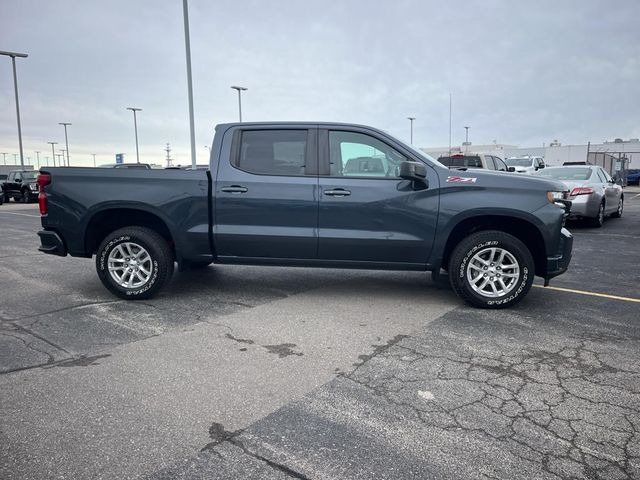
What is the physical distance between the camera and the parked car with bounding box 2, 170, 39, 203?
1126 inches

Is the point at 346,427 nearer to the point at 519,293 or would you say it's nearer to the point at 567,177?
the point at 519,293

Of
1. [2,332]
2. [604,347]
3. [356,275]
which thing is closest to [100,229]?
[2,332]

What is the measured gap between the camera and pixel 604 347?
167 inches

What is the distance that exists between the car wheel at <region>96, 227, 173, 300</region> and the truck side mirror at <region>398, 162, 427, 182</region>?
110 inches

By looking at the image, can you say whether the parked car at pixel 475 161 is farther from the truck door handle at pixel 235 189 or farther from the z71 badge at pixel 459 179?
the truck door handle at pixel 235 189

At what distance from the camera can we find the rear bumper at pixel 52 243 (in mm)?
5809

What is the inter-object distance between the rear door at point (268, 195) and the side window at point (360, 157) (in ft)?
0.77

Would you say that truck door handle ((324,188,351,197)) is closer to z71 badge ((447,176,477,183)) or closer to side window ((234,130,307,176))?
side window ((234,130,307,176))

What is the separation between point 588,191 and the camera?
11.8m

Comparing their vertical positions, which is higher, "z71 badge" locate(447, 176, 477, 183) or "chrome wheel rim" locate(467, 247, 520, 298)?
"z71 badge" locate(447, 176, 477, 183)

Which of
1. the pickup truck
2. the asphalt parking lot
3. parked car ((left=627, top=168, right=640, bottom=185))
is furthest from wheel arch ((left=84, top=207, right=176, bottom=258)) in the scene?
parked car ((left=627, top=168, right=640, bottom=185))

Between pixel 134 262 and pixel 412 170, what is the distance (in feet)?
10.8

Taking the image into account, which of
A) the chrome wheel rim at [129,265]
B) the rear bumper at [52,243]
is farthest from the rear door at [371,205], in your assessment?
the rear bumper at [52,243]

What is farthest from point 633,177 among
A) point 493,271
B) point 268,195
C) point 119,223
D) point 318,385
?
point 318,385
